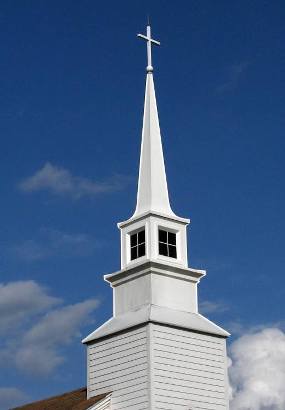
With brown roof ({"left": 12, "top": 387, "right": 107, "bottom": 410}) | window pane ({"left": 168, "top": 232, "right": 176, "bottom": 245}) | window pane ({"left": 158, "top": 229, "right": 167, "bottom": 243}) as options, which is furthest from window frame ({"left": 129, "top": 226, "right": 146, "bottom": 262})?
brown roof ({"left": 12, "top": 387, "right": 107, "bottom": 410})

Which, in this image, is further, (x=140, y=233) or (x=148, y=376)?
(x=140, y=233)

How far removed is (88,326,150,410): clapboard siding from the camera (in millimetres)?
41312

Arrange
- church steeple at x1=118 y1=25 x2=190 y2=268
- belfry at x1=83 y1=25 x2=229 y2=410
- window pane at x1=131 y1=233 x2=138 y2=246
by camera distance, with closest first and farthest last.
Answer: belfry at x1=83 y1=25 x2=229 y2=410
church steeple at x1=118 y1=25 x2=190 y2=268
window pane at x1=131 y1=233 x2=138 y2=246

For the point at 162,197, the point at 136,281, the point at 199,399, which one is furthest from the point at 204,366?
the point at 162,197

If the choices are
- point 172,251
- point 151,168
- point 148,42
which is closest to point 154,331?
point 172,251

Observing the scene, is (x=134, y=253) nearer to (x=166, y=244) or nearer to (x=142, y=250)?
(x=142, y=250)

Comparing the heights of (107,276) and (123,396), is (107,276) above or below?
above

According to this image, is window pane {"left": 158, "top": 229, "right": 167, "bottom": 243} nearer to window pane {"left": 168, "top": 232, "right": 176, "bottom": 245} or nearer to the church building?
the church building

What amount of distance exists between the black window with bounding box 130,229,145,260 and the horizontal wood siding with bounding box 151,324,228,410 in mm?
3822

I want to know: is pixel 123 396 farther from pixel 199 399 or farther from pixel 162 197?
pixel 162 197

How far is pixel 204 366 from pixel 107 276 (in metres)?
5.56

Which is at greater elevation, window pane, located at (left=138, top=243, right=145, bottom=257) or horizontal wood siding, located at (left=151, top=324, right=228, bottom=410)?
window pane, located at (left=138, top=243, right=145, bottom=257)

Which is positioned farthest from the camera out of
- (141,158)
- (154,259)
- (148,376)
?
(141,158)

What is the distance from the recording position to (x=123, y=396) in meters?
42.0
